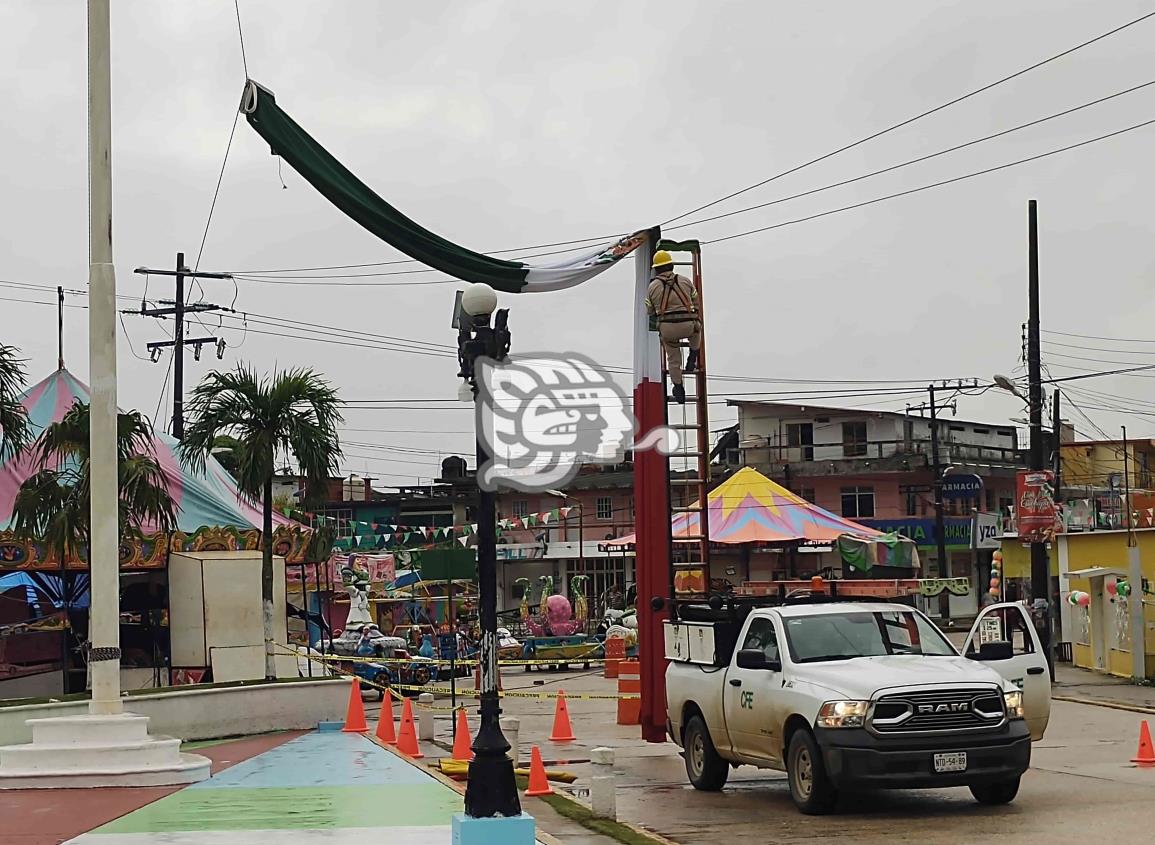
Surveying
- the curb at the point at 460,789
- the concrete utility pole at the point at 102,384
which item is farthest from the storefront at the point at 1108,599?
the concrete utility pole at the point at 102,384

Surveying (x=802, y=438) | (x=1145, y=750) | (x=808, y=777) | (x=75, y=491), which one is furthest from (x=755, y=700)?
(x=802, y=438)

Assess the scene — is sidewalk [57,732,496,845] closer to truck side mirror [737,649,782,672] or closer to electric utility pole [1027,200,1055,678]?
truck side mirror [737,649,782,672]

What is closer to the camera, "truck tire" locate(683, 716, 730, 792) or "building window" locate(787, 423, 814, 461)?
"truck tire" locate(683, 716, 730, 792)

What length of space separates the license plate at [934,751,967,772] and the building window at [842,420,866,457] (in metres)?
60.2

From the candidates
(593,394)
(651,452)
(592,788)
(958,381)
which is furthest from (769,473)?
(592,788)

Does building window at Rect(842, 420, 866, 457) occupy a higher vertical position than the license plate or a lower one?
higher

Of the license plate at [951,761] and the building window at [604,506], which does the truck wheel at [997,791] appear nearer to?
the license plate at [951,761]

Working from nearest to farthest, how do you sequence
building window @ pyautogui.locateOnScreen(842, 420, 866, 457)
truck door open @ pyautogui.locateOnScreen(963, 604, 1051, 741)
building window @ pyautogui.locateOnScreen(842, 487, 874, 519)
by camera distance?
truck door open @ pyautogui.locateOnScreen(963, 604, 1051, 741) < building window @ pyautogui.locateOnScreen(842, 487, 874, 519) < building window @ pyautogui.locateOnScreen(842, 420, 866, 457)

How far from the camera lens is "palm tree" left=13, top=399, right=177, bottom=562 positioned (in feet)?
76.3

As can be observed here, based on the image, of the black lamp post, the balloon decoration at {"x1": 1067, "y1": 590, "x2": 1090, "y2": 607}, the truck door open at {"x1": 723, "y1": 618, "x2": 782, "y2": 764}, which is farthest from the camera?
the balloon decoration at {"x1": 1067, "y1": 590, "x2": 1090, "y2": 607}

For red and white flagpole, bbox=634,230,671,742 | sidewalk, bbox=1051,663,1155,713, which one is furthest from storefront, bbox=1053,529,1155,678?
red and white flagpole, bbox=634,230,671,742

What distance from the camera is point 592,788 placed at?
13.1 meters

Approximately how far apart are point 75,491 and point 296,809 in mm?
11416

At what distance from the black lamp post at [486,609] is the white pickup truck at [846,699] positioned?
346cm
